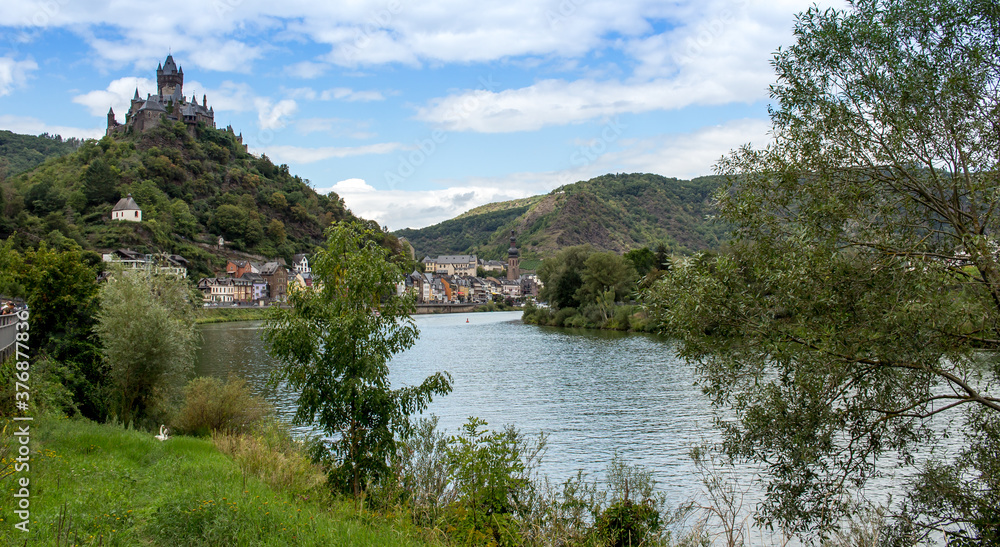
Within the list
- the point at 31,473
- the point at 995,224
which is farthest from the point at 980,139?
the point at 31,473

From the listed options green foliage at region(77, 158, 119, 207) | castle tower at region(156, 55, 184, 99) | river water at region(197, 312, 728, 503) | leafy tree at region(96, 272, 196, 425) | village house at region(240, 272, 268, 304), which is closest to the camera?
Result: river water at region(197, 312, 728, 503)

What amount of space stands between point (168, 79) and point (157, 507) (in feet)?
548

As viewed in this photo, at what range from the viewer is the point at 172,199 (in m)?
122

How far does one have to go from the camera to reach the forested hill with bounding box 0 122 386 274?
90.6 metres

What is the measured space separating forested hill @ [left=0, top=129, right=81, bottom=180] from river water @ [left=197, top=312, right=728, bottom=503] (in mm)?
139471

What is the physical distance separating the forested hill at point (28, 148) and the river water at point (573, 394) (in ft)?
458

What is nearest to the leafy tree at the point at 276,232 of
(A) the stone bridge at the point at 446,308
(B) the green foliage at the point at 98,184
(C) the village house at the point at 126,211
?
(B) the green foliage at the point at 98,184

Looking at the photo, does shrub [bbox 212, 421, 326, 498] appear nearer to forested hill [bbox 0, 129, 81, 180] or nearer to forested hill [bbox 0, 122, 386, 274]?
forested hill [bbox 0, 122, 386, 274]

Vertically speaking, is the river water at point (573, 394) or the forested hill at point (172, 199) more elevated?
the forested hill at point (172, 199)

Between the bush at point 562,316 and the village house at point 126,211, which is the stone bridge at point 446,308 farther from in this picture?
the bush at point 562,316

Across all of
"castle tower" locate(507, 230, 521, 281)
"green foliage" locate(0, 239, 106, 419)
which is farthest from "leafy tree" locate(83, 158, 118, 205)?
"castle tower" locate(507, 230, 521, 281)

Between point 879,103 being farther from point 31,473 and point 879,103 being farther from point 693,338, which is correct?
point 31,473

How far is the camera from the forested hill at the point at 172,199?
3568 inches

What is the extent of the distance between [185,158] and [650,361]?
412ft
